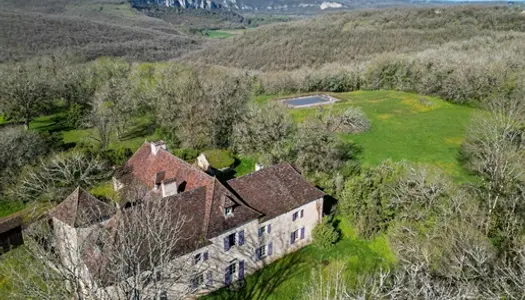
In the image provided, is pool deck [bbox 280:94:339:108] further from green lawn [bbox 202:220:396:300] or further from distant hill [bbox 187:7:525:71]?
green lawn [bbox 202:220:396:300]

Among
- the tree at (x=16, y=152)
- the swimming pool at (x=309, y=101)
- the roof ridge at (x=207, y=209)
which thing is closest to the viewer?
the roof ridge at (x=207, y=209)

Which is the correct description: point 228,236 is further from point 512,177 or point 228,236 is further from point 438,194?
point 512,177

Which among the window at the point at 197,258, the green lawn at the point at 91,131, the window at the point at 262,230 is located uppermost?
the window at the point at 197,258

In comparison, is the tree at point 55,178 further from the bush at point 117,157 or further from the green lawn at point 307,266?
the green lawn at point 307,266

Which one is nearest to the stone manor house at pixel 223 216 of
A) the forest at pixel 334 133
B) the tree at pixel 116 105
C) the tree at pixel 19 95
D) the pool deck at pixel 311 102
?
the forest at pixel 334 133

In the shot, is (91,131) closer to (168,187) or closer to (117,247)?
(168,187)

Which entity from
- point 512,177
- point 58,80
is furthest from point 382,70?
point 58,80
